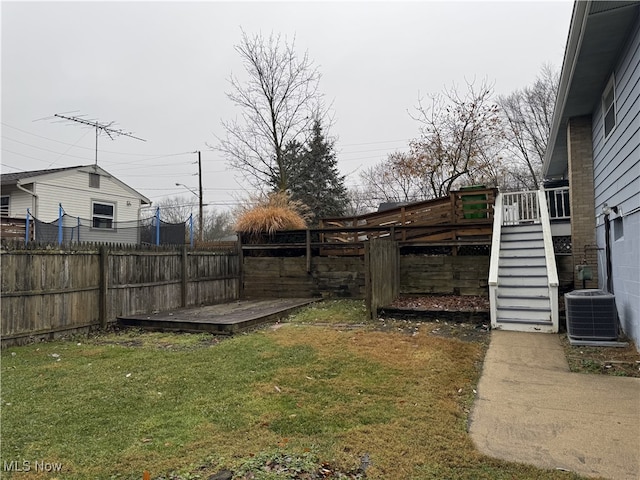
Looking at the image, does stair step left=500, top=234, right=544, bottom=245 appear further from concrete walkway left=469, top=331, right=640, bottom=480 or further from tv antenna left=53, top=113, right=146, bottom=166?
tv antenna left=53, top=113, right=146, bottom=166

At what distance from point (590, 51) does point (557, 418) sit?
514 centimetres

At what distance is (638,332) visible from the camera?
4.82 metres

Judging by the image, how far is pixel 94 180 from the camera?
15.6 metres

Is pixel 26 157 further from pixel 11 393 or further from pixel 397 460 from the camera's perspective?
pixel 397 460

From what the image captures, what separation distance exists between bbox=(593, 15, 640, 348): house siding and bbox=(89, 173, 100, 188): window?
16301 mm

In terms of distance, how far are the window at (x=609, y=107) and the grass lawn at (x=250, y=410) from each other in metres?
4.26

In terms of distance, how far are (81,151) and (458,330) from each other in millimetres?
23409

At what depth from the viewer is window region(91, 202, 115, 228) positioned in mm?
15503

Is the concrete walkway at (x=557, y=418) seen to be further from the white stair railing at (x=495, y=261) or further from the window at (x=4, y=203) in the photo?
the window at (x=4, y=203)

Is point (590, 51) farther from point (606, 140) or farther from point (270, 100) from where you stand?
point (270, 100)

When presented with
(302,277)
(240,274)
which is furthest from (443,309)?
(240,274)

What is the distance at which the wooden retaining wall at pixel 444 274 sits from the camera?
Result: 8.82m

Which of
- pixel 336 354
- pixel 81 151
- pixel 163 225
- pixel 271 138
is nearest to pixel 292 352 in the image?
pixel 336 354

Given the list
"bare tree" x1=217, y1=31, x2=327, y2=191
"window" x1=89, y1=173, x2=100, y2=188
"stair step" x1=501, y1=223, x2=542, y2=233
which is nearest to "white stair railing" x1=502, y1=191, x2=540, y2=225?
"stair step" x1=501, y1=223, x2=542, y2=233
